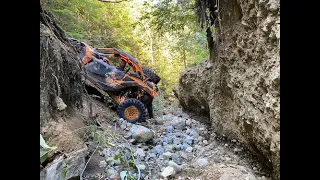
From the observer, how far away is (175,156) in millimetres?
3529

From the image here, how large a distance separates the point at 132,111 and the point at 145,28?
2406 mm

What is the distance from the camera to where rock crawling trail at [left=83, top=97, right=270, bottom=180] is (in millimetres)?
2477

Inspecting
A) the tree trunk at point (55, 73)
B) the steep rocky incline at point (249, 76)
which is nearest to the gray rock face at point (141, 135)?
the steep rocky incline at point (249, 76)

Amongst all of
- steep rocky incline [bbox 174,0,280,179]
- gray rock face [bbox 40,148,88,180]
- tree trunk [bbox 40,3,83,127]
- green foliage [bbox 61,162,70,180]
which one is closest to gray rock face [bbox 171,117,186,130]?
steep rocky incline [bbox 174,0,280,179]

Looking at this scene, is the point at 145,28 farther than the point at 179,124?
Yes

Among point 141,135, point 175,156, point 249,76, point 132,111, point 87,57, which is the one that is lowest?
point 175,156

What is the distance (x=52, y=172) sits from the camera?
160cm

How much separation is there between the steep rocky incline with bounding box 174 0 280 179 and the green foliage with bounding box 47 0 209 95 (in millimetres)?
961

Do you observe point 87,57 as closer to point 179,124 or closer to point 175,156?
point 179,124

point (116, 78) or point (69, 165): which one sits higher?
point (116, 78)

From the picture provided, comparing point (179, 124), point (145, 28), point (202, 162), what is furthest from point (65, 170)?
point (145, 28)

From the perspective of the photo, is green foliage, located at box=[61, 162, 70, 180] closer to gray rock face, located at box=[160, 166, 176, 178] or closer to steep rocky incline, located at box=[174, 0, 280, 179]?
gray rock face, located at box=[160, 166, 176, 178]

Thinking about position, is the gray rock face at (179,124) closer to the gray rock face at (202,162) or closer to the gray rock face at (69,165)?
the gray rock face at (202,162)
